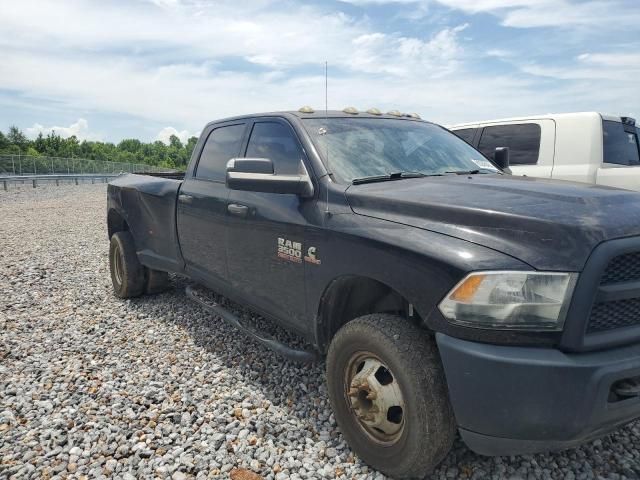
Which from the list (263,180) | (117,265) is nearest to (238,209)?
(263,180)

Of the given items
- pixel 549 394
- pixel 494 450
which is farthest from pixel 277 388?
pixel 549 394

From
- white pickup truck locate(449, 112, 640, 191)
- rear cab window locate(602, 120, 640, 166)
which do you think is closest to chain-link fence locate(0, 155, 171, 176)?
white pickup truck locate(449, 112, 640, 191)

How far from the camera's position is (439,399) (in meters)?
2.06

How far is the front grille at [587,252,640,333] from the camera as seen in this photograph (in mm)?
1888

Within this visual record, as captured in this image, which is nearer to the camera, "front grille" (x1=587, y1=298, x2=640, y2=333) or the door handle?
"front grille" (x1=587, y1=298, x2=640, y2=333)

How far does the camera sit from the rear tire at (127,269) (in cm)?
518

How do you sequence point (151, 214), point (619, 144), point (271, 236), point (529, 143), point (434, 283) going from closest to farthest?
point (434, 283) → point (271, 236) → point (151, 214) → point (619, 144) → point (529, 143)

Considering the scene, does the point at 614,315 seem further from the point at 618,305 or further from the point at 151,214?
the point at 151,214

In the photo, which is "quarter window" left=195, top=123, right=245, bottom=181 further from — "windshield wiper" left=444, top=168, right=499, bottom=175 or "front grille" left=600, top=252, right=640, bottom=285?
"front grille" left=600, top=252, right=640, bottom=285

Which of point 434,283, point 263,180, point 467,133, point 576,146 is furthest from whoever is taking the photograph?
point 467,133

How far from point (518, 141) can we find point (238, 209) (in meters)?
5.14

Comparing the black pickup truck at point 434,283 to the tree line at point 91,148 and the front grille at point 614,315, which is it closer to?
the front grille at point 614,315

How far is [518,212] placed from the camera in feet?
6.72

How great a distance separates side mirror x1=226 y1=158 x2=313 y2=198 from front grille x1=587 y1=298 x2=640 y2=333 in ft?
5.10
